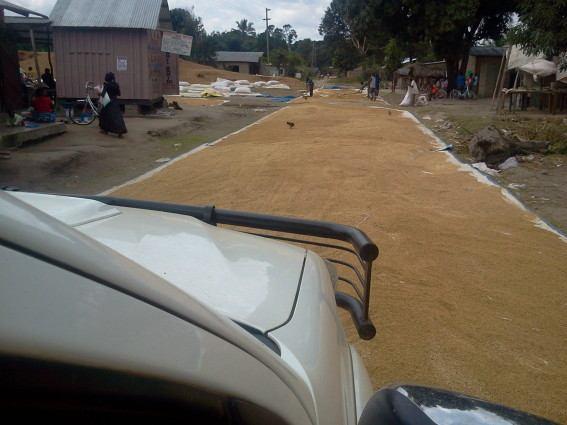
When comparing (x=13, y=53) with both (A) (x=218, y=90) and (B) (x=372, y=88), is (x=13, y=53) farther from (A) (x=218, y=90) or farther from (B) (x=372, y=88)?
(A) (x=218, y=90)

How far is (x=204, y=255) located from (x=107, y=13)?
1920 cm

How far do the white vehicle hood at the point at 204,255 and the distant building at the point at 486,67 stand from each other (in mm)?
37284

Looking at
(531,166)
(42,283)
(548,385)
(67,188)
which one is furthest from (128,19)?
(42,283)

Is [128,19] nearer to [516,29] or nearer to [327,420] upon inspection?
[516,29]

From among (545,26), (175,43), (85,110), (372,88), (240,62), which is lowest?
(240,62)

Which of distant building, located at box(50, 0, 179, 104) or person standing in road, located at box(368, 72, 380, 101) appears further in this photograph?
person standing in road, located at box(368, 72, 380, 101)

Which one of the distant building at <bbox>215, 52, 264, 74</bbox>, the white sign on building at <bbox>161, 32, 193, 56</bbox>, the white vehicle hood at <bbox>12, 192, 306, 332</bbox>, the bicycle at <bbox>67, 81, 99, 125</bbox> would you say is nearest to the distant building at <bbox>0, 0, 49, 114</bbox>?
the bicycle at <bbox>67, 81, 99, 125</bbox>

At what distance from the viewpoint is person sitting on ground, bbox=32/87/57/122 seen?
46.2 ft

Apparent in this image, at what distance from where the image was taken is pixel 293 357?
149cm

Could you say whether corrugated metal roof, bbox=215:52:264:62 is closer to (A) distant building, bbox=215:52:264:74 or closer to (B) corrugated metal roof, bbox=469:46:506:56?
(A) distant building, bbox=215:52:264:74

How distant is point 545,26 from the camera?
13227 millimetres

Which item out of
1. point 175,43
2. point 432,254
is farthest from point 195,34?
point 432,254

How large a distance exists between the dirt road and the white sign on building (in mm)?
10033

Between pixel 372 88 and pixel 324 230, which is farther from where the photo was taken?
pixel 372 88
